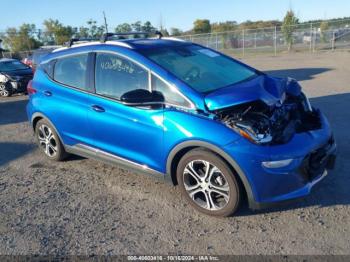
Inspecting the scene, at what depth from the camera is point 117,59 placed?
4668 mm

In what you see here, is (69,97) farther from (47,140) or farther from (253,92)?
(253,92)

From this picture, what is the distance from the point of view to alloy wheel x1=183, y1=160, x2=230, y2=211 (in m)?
3.91

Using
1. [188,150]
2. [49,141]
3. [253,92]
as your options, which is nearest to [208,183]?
[188,150]

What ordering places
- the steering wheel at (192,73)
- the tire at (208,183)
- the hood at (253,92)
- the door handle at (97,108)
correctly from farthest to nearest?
1. the door handle at (97,108)
2. the steering wheel at (192,73)
3. the hood at (253,92)
4. the tire at (208,183)

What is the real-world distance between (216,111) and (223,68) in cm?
121

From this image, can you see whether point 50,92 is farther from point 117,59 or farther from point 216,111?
point 216,111

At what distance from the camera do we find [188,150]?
4043mm

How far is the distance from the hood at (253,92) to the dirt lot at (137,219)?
1.11m

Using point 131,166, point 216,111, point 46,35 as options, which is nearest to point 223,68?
point 216,111

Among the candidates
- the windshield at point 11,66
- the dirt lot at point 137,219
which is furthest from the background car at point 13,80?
the dirt lot at point 137,219

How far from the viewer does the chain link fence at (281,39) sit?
1030 inches

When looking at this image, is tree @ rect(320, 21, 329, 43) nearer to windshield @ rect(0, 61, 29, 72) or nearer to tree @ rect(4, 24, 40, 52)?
windshield @ rect(0, 61, 29, 72)

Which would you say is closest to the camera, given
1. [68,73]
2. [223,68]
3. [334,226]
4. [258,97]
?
[334,226]

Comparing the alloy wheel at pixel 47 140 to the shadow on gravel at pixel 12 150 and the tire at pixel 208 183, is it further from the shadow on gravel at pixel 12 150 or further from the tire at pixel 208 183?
the tire at pixel 208 183
